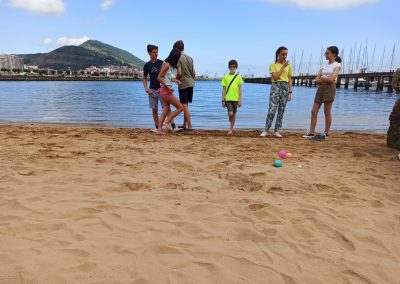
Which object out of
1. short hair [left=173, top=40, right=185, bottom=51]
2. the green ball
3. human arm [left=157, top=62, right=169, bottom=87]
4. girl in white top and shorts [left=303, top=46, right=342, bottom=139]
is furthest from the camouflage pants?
the green ball

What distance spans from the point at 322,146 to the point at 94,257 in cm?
497

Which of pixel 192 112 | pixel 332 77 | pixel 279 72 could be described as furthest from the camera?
pixel 192 112

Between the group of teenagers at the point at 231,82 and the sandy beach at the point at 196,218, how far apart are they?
2.13 meters

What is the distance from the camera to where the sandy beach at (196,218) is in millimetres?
2199

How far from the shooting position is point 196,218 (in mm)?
2947

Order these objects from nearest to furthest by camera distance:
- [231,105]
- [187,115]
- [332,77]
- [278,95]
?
[332,77]
[278,95]
[231,105]
[187,115]

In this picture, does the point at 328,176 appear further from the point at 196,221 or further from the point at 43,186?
the point at 43,186

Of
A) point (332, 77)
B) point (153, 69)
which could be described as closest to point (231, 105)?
point (153, 69)

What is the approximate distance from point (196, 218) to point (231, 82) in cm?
498

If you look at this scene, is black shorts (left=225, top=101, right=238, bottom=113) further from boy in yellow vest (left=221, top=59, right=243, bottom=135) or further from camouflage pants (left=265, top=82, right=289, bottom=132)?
camouflage pants (left=265, top=82, right=289, bottom=132)

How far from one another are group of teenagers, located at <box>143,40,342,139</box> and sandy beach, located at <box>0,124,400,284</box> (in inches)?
83.7

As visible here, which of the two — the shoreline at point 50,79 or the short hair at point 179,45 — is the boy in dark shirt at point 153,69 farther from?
the shoreline at point 50,79

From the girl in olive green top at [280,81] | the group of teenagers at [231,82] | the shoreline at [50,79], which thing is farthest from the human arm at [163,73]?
the shoreline at [50,79]

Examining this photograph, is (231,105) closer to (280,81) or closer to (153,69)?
(280,81)
